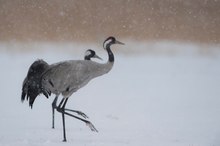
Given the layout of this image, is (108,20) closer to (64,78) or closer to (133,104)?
(133,104)

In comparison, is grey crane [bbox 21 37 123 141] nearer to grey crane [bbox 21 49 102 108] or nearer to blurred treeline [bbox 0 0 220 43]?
grey crane [bbox 21 49 102 108]

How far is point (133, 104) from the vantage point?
33.7ft

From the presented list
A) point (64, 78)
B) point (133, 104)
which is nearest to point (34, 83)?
point (64, 78)

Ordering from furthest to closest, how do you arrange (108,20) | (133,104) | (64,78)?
(108,20), (133,104), (64,78)

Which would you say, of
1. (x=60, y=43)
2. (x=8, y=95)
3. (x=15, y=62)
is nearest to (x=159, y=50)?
(x=60, y=43)

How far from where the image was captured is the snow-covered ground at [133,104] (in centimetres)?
743

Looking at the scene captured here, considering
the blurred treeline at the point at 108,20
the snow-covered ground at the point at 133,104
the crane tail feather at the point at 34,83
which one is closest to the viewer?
the snow-covered ground at the point at 133,104

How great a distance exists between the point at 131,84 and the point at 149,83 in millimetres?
352

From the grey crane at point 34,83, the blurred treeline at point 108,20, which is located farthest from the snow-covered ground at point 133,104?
the blurred treeline at point 108,20

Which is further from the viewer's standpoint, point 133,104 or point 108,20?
point 108,20

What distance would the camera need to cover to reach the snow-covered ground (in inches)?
292

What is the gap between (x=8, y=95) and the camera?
11062 millimetres

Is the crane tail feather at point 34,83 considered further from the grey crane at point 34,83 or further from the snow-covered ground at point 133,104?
the snow-covered ground at point 133,104

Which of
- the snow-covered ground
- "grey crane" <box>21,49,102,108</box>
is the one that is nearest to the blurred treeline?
the snow-covered ground
